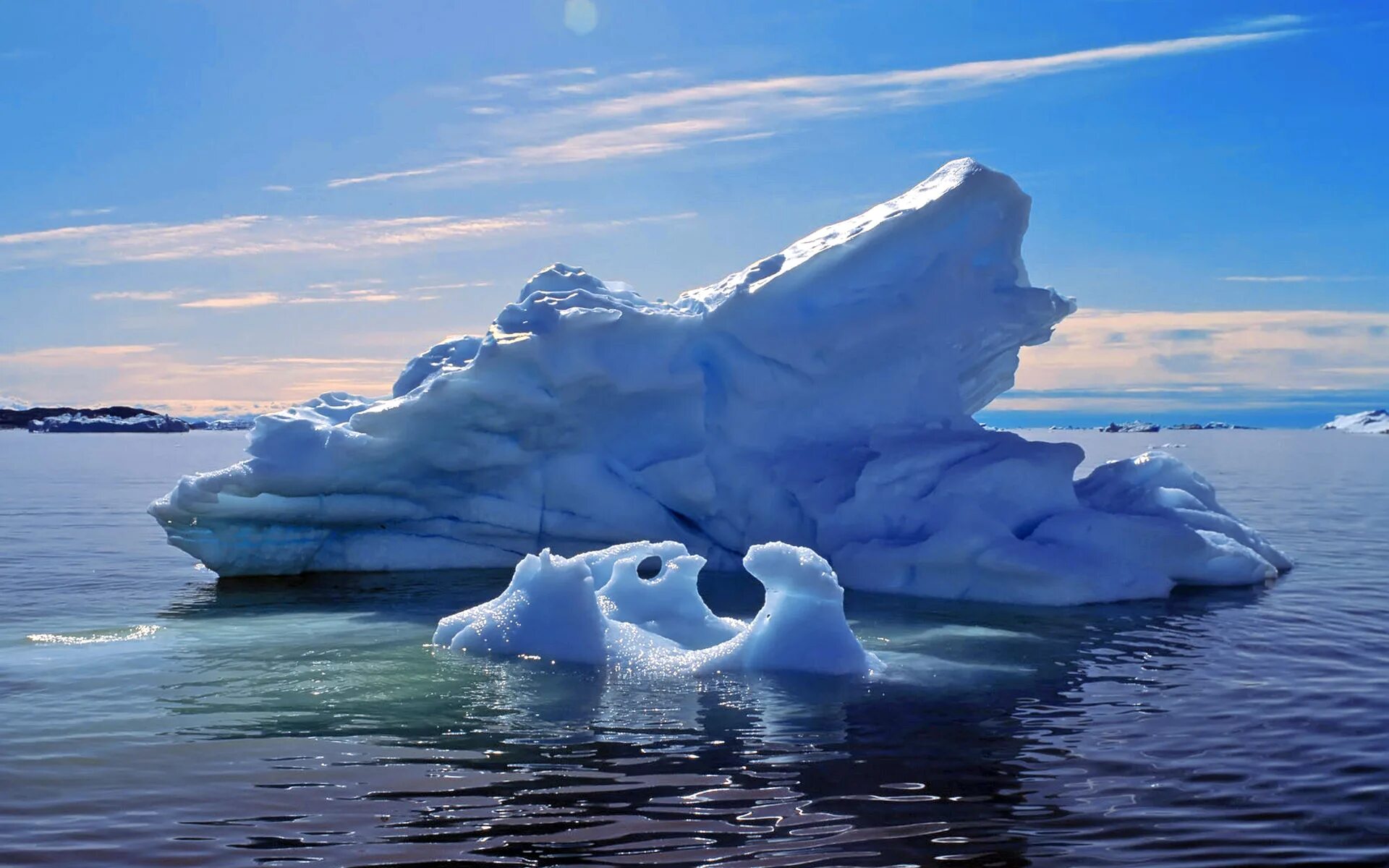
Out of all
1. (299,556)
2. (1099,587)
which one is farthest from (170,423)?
(1099,587)

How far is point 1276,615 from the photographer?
1226 centimetres

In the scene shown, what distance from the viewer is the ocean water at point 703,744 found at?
225 inches

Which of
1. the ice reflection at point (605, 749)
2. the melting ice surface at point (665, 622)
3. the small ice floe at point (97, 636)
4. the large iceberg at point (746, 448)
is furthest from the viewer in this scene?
the large iceberg at point (746, 448)

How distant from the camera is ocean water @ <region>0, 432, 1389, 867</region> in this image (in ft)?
18.8

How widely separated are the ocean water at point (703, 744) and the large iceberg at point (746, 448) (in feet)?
6.83

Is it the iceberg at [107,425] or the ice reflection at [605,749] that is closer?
the ice reflection at [605,749]

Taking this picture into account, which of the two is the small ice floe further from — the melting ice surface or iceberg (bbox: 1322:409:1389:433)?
iceberg (bbox: 1322:409:1389:433)

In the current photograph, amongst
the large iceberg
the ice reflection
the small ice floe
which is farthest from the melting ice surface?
the large iceberg

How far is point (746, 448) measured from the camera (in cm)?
1641

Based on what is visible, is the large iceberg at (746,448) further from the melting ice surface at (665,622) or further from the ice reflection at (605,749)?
the melting ice surface at (665,622)

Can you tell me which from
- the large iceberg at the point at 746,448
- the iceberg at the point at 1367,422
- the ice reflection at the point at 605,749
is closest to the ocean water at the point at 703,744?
the ice reflection at the point at 605,749

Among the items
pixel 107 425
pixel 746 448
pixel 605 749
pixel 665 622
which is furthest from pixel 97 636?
pixel 107 425

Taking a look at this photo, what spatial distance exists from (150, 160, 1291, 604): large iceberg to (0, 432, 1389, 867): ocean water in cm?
208

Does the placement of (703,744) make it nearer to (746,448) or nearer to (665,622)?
(665,622)
